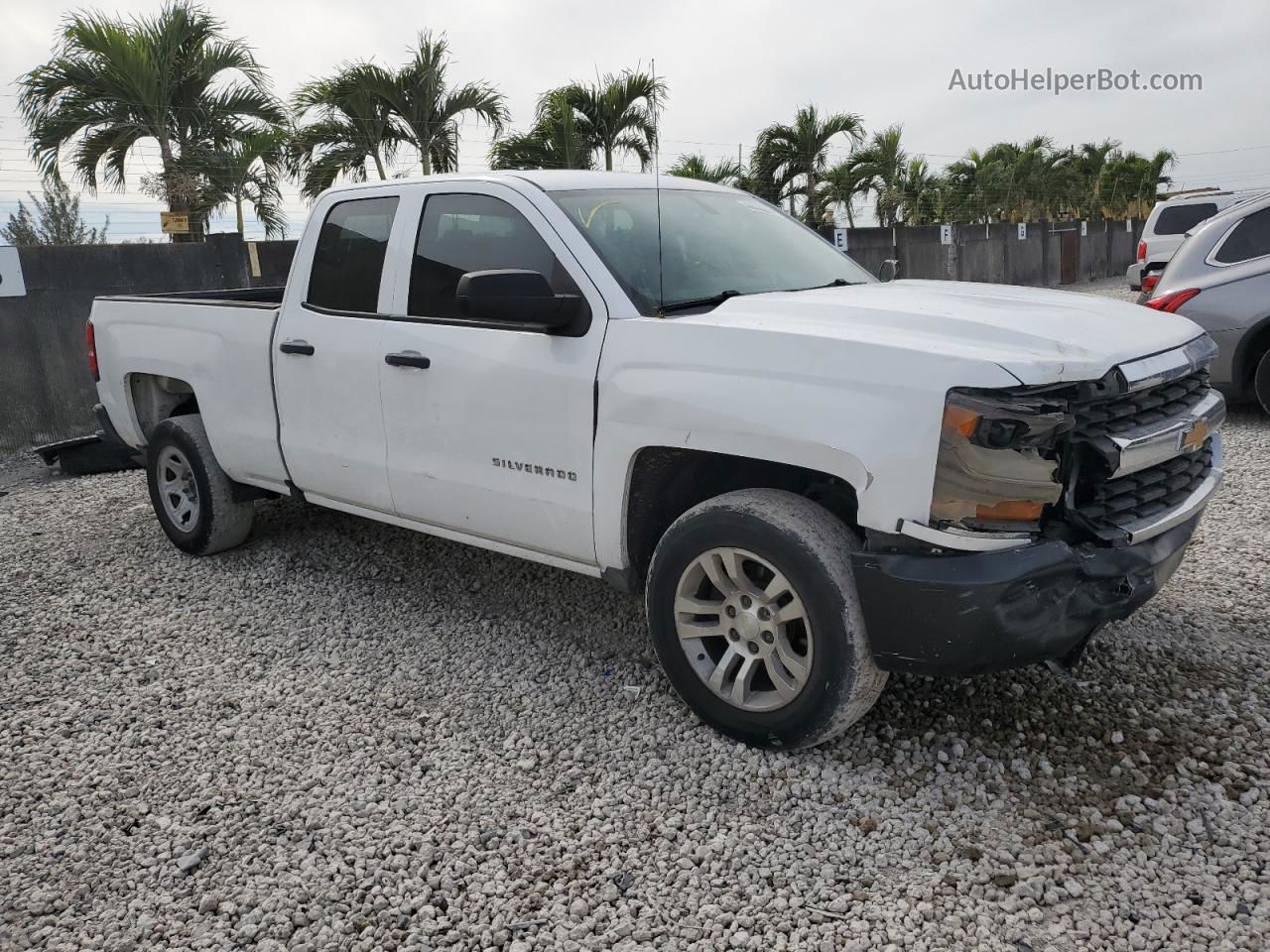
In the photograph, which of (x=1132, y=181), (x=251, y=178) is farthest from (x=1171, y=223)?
(x=1132, y=181)

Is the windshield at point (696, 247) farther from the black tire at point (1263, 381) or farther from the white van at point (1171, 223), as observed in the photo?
the white van at point (1171, 223)

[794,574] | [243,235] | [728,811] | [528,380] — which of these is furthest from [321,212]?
[243,235]

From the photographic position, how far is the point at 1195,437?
128 inches

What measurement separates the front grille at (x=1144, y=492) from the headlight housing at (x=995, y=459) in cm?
19

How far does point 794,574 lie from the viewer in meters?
2.97

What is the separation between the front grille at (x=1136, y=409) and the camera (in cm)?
284

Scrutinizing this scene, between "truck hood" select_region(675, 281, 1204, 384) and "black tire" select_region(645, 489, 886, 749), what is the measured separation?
1.82 feet

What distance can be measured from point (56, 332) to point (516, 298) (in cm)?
769

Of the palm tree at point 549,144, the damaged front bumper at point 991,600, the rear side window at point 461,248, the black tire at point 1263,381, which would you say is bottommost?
the black tire at point 1263,381

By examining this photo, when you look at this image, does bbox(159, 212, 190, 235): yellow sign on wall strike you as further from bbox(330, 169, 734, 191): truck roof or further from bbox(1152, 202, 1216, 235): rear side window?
bbox(1152, 202, 1216, 235): rear side window

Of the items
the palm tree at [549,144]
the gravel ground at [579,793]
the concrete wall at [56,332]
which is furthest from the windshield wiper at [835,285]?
the palm tree at [549,144]

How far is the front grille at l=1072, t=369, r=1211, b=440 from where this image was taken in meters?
2.84

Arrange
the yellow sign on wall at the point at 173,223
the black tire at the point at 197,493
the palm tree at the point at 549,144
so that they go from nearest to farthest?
the black tire at the point at 197,493 → the yellow sign on wall at the point at 173,223 → the palm tree at the point at 549,144

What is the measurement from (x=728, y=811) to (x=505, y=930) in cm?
77
